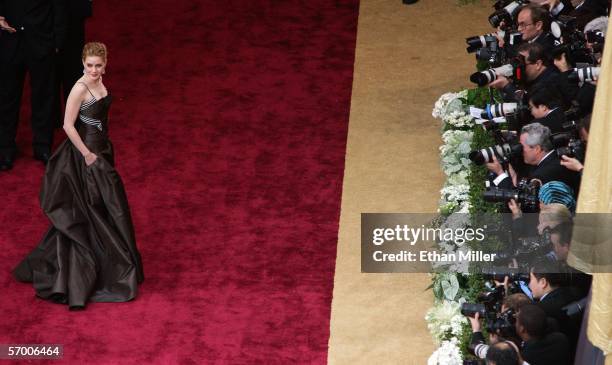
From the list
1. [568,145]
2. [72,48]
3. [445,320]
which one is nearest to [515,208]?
[568,145]

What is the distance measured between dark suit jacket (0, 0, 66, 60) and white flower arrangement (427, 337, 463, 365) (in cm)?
412

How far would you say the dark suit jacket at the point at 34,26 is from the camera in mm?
8898

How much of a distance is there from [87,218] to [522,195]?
2781 mm

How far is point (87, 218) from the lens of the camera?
7625mm

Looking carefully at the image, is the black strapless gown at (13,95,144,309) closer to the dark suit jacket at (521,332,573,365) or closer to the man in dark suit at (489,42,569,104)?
the man in dark suit at (489,42,569,104)

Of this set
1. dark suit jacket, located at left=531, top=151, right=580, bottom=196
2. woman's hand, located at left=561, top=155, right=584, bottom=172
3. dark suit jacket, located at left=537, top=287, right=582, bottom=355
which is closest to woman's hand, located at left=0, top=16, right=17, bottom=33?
dark suit jacket, located at left=531, top=151, right=580, bottom=196

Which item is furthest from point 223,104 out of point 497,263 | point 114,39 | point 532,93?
point 497,263

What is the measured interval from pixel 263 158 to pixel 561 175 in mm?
3019

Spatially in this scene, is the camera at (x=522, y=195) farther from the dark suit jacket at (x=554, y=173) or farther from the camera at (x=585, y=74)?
the camera at (x=585, y=74)

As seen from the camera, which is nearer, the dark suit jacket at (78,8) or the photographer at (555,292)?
the photographer at (555,292)

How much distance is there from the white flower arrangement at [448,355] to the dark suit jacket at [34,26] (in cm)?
412

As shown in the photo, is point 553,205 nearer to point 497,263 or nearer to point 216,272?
point 497,263

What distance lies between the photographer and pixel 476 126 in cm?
872

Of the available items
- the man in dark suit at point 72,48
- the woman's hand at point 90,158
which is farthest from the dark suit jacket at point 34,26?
the woman's hand at point 90,158
